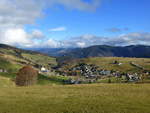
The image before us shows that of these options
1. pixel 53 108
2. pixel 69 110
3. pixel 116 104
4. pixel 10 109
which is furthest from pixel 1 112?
pixel 116 104

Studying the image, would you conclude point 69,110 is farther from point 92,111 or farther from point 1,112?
point 1,112

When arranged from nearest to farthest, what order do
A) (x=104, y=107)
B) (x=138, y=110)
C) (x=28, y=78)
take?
(x=138, y=110) → (x=104, y=107) → (x=28, y=78)

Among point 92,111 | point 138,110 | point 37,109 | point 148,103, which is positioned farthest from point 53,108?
point 148,103

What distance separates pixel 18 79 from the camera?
4727 inches

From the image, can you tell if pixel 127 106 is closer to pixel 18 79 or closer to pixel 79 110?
pixel 79 110

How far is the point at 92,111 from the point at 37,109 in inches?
298

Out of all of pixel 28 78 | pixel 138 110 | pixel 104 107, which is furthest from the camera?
pixel 28 78

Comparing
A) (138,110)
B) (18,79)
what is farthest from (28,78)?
(138,110)

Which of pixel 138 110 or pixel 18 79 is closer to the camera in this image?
pixel 138 110

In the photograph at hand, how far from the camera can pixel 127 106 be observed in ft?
88.3

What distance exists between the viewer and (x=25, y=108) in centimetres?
2778

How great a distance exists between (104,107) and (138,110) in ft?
14.5

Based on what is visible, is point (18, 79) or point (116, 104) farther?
point (18, 79)

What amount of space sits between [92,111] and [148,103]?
9034 millimetres
